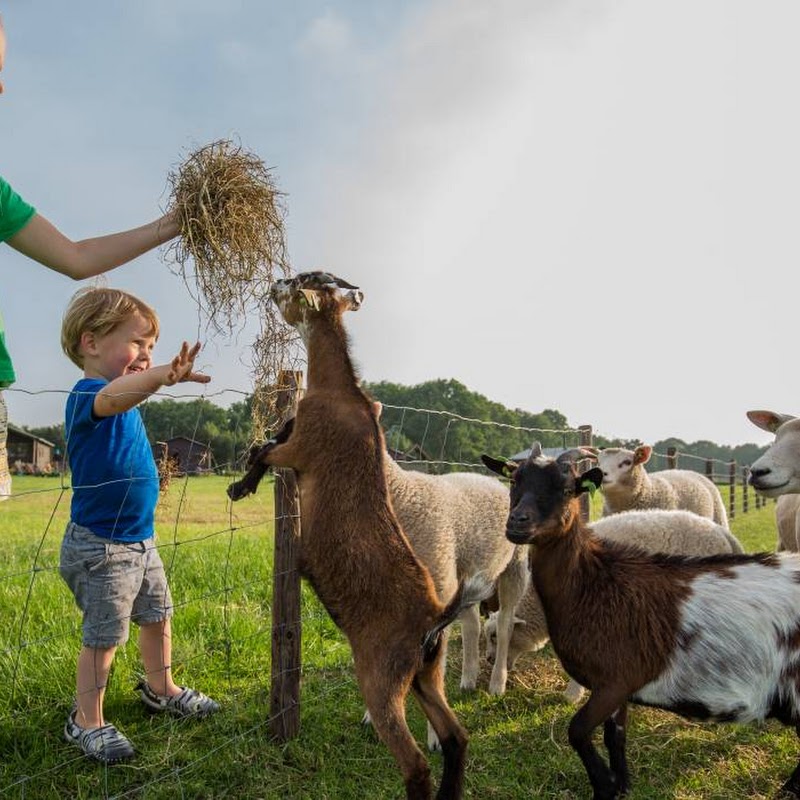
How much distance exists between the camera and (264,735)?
4684 mm

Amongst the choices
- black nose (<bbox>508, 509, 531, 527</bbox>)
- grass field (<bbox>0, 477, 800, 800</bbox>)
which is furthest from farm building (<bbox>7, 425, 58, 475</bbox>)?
black nose (<bbox>508, 509, 531, 527</bbox>)

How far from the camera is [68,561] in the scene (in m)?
4.07

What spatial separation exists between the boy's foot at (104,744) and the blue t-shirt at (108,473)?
1.07 meters

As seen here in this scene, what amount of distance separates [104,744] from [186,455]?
1.69 metres

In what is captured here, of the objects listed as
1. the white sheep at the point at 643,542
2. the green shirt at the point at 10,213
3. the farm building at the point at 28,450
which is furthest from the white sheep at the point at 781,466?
the green shirt at the point at 10,213

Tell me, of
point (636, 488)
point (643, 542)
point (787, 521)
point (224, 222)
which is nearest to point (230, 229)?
point (224, 222)

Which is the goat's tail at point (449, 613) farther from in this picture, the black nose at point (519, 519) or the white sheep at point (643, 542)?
the white sheep at point (643, 542)

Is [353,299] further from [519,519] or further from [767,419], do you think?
[767,419]

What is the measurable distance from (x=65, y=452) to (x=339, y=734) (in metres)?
2.56

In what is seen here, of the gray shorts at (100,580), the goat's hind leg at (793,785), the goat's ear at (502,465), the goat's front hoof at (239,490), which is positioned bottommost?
the goat's hind leg at (793,785)

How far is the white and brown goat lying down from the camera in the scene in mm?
4004

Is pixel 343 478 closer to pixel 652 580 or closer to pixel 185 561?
pixel 652 580

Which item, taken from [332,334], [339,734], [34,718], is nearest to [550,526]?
[332,334]

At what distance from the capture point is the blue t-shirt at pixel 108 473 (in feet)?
13.2
